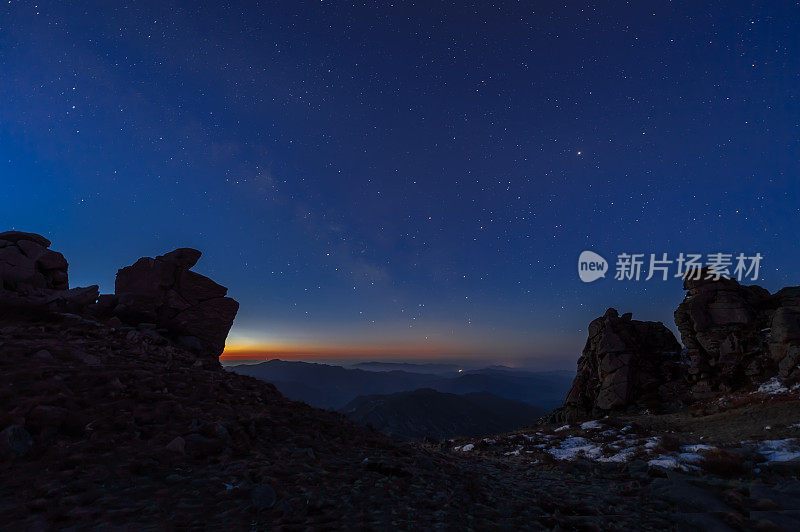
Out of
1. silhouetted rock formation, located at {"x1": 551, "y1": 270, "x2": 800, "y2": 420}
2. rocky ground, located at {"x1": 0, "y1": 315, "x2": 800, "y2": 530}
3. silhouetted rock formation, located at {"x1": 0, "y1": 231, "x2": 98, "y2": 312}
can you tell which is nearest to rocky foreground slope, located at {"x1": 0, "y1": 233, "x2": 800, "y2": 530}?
rocky ground, located at {"x1": 0, "y1": 315, "x2": 800, "y2": 530}

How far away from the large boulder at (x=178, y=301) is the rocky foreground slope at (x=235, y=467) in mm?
2369

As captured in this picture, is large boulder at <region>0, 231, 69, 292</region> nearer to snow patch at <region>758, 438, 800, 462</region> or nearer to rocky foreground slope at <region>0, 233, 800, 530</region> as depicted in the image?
rocky foreground slope at <region>0, 233, 800, 530</region>

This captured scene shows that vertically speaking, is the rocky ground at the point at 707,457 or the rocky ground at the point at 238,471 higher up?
the rocky ground at the point at 238,471

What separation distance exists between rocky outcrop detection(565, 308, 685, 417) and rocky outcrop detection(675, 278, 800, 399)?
3.44 m

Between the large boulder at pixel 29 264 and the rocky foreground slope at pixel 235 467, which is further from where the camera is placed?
the large boulder at pixel 29 264

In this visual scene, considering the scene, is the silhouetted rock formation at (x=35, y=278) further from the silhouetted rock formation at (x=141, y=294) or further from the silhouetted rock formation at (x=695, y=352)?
the silhouetted rock formation at (x=695, y=352)

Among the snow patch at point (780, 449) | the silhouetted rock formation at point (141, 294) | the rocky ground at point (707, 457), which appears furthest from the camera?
the silhouetted rock formation at point (141, 294)

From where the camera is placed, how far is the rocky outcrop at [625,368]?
4512cm

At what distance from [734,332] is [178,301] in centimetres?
6144

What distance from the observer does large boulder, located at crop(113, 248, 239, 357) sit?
2212 centimetres

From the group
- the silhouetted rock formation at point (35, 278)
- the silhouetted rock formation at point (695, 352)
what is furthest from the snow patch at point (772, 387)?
the silhouetted rock formation at point (35, 278)

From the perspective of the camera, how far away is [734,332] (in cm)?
4206

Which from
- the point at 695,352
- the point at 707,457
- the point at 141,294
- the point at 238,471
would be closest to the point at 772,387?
the point at 695,352

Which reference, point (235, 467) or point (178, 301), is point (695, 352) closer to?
point (235, 467)
